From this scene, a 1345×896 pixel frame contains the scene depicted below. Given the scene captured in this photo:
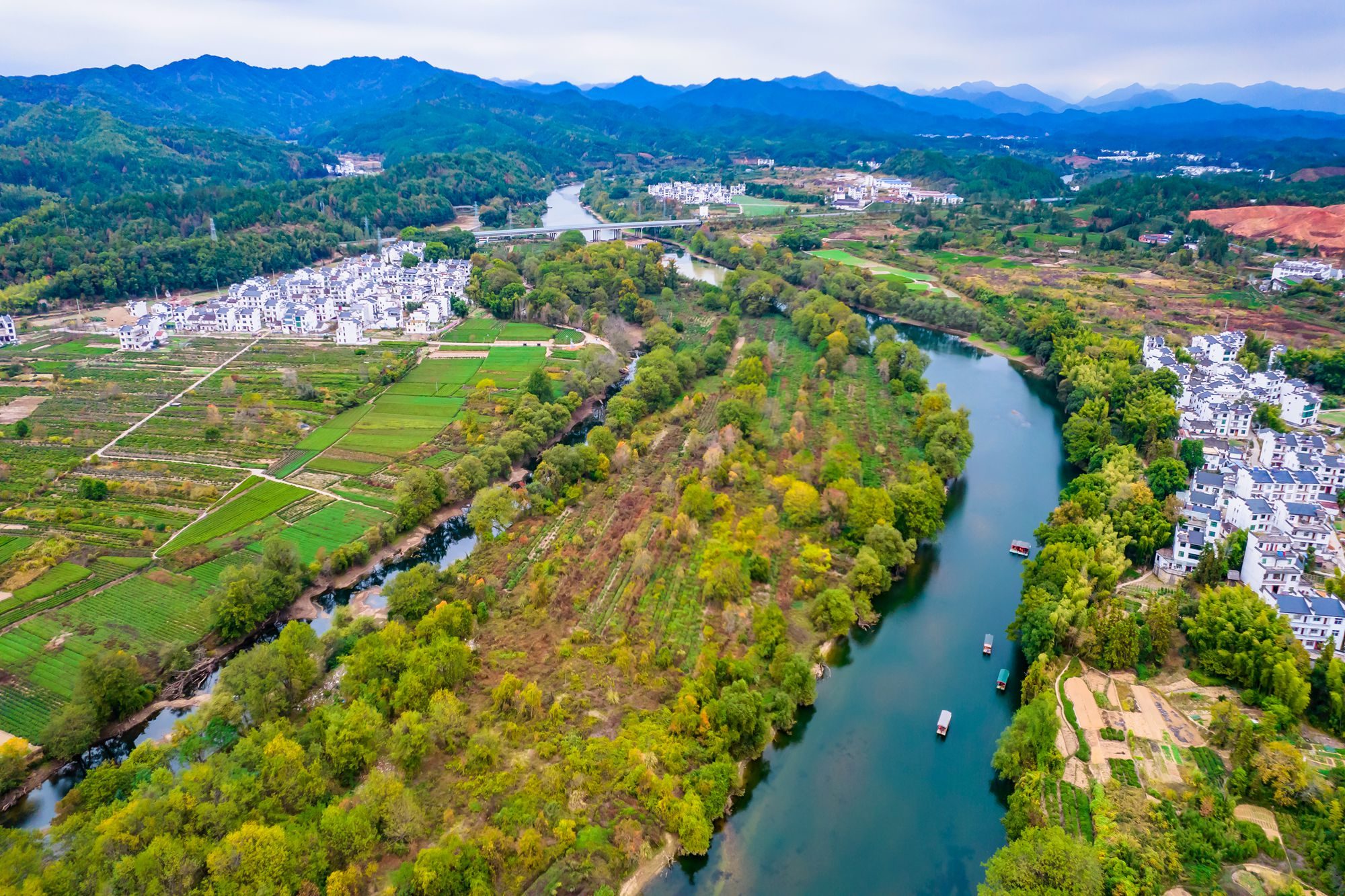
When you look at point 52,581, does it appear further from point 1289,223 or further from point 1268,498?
point 1289,223

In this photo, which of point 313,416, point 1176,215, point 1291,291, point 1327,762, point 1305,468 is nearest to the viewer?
point 1327,762

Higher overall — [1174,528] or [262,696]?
[1174,528]

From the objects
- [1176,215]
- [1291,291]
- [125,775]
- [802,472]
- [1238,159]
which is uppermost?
[1238,159]

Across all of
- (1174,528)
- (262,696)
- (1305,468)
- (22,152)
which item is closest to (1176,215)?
(1305,468)

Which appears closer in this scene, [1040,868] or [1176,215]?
[1040,868]

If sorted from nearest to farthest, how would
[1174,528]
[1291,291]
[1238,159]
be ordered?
[1174,528] → [1291,291] → [1238,159]

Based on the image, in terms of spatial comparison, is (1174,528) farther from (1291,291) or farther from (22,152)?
(22,152)

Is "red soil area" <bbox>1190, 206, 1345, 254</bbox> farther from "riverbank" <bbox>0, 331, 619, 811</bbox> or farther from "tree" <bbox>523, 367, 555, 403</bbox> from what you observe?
"riverbank" <bbox>0, 331, 619, 811</bbox>

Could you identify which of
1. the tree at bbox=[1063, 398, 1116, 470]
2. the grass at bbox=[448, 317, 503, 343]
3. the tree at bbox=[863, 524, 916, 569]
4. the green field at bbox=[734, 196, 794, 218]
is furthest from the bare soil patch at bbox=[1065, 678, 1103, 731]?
the green field at bbox=[734, 196, 794, 218]
